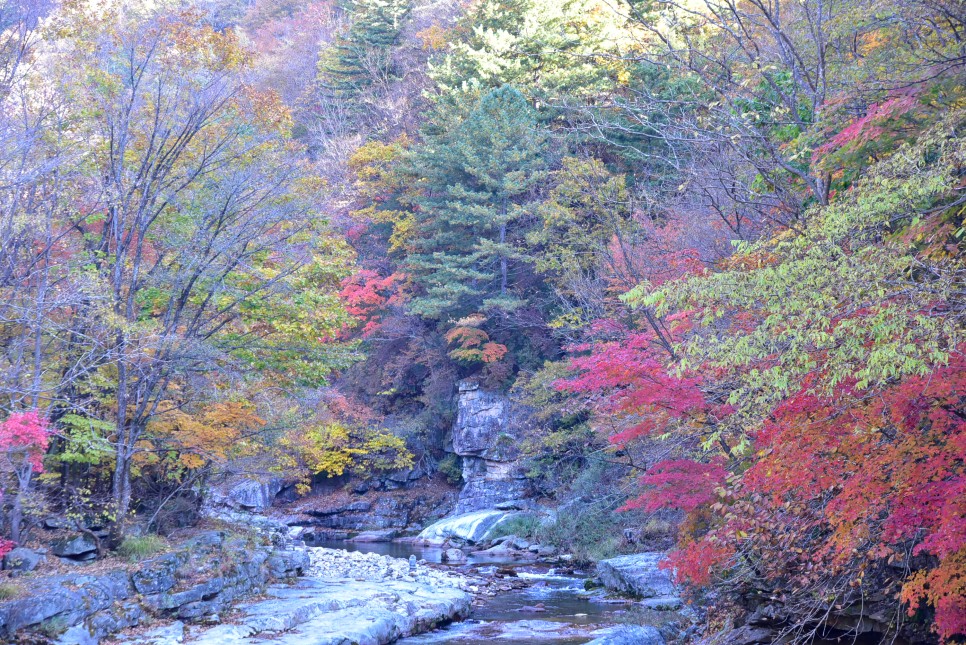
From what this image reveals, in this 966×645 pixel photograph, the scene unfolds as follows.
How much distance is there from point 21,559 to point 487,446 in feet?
56.1

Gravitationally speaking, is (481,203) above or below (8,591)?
above

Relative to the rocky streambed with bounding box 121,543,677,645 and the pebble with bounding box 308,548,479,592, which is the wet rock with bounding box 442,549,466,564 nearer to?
the pebble with bounding box 308,548,479,592

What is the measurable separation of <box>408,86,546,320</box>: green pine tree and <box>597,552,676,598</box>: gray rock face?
1005 cm

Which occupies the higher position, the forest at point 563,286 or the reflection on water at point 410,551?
the forest at point 563,286

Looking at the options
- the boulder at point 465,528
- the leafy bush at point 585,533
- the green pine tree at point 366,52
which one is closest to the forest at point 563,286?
the leafy bush at point 585,533

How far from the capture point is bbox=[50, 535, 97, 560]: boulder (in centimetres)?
1156

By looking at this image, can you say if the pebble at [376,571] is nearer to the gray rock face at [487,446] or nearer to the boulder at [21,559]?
the boulder at [21,559]

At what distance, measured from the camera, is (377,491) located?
95.5 ft

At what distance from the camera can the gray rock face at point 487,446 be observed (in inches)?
1000

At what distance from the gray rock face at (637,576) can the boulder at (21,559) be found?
10.0 meters

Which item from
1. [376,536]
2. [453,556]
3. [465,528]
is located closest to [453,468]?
[376,536]

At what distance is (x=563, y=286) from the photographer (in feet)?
77.9

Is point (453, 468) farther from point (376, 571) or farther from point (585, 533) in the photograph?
point (376, 571)

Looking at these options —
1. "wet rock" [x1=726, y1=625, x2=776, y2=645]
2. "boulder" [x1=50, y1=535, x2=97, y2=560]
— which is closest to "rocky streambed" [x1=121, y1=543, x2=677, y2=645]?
"wet rock" [x1=726, y1=625, x2=776, y2=645]
